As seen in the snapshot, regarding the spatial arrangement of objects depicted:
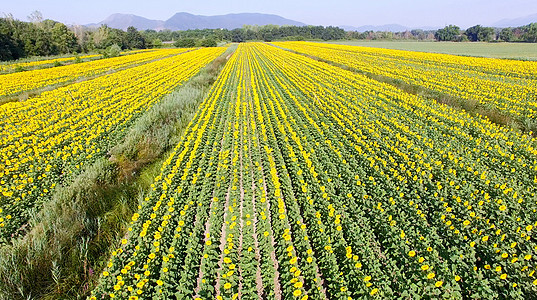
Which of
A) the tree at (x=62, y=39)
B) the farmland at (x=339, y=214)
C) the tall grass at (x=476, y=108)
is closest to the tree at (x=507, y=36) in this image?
the tall grass at (x=476, y=108)

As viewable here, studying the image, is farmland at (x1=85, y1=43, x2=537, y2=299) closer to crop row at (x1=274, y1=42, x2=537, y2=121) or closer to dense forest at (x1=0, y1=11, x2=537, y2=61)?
crop row at (x1=274, y1=42, x2=537, y2=121)

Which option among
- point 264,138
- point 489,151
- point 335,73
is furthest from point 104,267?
point 335,73

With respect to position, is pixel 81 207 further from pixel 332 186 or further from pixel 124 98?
pixel 124 98

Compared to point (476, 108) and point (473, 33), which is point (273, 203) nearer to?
point (476, 108)

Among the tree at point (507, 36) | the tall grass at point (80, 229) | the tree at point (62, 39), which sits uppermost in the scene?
→ the tree at point (507, 36)

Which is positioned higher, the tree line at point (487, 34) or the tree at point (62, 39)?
the tree line at point (487, 34)

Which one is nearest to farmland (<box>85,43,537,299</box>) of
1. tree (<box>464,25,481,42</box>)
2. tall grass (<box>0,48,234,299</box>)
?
tall grass (<box>0,48,234,299</box>)

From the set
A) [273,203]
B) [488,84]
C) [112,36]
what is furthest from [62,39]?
[488,84]

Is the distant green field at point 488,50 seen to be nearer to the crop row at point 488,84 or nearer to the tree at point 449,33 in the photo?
the crop row at point 488,84
